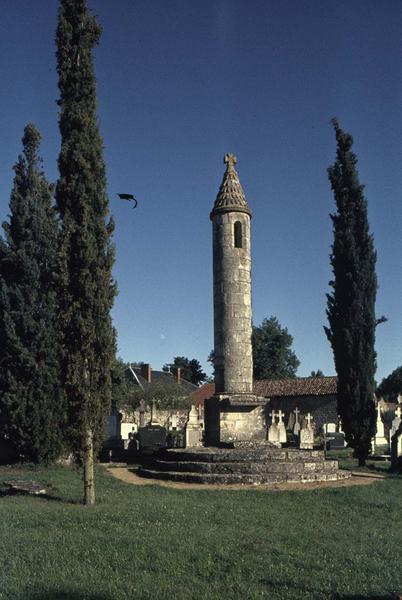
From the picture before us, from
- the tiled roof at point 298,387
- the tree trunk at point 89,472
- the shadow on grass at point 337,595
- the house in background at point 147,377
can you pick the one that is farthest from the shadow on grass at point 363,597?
the house in background at point 147,377

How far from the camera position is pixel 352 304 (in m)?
22.0

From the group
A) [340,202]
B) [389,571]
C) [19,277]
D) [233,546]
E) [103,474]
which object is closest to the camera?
[389,571]

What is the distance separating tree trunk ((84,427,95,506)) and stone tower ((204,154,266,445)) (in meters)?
5.94

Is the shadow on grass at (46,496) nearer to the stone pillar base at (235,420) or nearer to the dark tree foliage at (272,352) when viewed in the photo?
the stone pillar base at (235,420)

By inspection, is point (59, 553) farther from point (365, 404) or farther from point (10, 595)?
point (365, 404)

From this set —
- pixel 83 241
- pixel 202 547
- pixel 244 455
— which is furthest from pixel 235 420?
pixel 202 547

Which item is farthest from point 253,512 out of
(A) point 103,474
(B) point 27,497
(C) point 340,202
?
(C) point 340,202

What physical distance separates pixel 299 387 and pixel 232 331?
3092cm

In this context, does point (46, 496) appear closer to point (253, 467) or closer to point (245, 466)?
point (245, 466)

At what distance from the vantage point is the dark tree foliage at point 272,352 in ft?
203

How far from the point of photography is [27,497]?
41.6 feet

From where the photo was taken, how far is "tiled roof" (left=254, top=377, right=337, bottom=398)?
152ft

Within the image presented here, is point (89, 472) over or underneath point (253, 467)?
over

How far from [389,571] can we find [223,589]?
1990 mm
